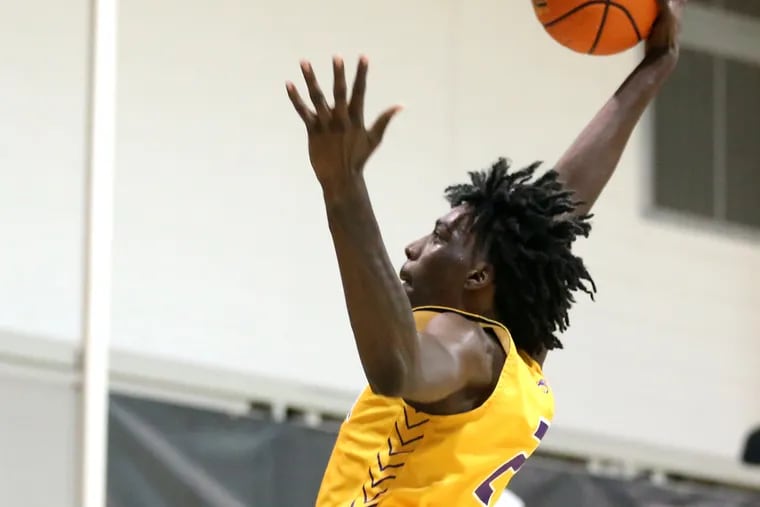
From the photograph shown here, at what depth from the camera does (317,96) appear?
1.62 meters

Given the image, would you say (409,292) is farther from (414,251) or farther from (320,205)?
(320,205)

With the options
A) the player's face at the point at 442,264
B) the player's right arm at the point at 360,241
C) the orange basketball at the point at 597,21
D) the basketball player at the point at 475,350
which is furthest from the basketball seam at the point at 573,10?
the player's right arm at the point at 360,241

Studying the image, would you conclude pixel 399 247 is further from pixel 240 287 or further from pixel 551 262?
pixel 551 262

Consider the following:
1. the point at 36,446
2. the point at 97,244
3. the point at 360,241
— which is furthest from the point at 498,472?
the point at 36,446

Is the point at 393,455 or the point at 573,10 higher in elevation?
the point at 573,10

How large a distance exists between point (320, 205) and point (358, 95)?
3175mm

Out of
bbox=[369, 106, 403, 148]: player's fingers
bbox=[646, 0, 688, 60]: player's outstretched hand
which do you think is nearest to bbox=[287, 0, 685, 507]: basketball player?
bbox=[369, 106, 403, 148]: player's fingers

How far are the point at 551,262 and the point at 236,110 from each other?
2809 mm

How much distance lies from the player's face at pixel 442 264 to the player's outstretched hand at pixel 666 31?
1.86 feet

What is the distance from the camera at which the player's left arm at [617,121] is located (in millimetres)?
2322

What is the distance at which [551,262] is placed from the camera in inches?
79.4

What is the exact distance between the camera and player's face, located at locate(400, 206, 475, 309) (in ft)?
6.57

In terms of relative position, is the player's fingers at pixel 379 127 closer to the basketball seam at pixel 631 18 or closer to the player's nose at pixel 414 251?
the player's nose at pixel 414 251

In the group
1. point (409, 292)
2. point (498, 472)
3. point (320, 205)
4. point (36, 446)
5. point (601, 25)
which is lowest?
point (36, 446)
